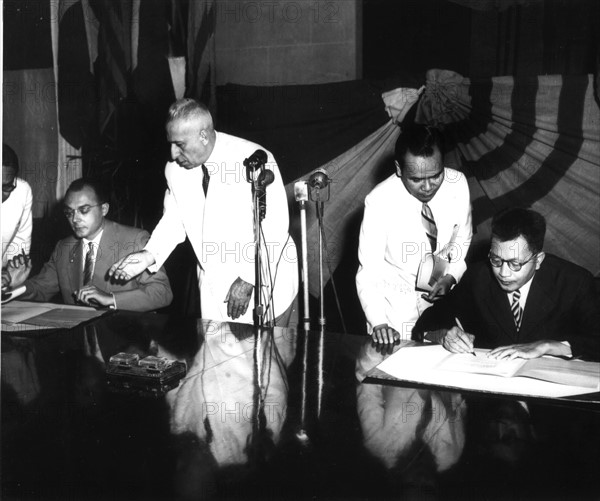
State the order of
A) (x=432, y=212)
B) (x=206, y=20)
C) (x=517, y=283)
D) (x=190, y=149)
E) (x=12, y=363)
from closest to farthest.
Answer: (x=12, y=363) → (x=517, y=283) → (x=432, y=212) → (x=190, y=149) → (x=206, y=20)

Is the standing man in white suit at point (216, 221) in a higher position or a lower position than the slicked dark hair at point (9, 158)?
lower

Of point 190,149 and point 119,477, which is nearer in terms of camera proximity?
point 119,477

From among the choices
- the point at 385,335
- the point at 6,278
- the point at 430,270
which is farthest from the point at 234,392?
the point at 6,278

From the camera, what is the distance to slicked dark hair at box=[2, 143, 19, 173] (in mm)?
3223

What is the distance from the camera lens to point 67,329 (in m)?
2.27

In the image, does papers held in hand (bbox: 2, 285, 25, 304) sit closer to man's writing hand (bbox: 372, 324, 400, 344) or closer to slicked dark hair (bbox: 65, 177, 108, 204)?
slicked dark hair (bbox: 65, 177, 108, 204)

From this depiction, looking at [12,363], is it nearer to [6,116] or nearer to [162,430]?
[162,430]

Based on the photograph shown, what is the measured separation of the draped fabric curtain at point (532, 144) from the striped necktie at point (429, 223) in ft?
1.28

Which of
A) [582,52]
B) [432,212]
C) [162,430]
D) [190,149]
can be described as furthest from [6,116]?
[582,52]

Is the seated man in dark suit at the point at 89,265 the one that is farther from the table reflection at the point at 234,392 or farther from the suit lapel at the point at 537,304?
the suit lapel at the point at 537,304

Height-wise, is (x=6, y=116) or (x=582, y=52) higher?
(x=582, y=52)

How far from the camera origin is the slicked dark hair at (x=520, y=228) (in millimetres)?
2139

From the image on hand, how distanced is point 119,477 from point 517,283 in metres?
1.41

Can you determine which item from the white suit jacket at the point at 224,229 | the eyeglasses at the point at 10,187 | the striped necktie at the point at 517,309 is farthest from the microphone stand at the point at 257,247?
the eyeglasses at the point at 10,187
